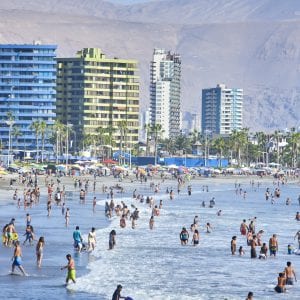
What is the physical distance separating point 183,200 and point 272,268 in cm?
5832

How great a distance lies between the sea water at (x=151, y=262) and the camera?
133ft

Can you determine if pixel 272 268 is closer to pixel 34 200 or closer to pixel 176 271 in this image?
pixel 176 271

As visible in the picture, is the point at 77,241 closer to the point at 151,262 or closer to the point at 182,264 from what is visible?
the point at 151,262


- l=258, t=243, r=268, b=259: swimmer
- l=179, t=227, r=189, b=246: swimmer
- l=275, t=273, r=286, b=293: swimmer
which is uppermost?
l=179, t=227, r=189, b=246: swimmer

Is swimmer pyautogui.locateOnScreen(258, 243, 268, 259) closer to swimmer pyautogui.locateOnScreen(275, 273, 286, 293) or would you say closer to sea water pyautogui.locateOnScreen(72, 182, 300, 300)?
sea water pyautogui.locateOnScreen(72, 182, 300, 300)

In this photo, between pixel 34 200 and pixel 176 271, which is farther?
pixel 34 200

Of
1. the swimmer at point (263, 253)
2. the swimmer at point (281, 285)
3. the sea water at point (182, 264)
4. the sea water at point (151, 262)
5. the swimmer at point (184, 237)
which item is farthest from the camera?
the swimmer at point (184, 237)

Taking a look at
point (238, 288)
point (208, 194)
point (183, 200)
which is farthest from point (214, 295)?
point (208, 194)

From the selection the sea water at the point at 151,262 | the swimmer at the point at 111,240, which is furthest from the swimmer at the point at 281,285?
the swimmer at the point at 111,240

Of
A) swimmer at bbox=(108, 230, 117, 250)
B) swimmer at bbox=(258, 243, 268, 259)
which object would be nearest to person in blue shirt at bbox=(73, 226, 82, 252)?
swimmer at bbox=(108, 230, 117, 250)

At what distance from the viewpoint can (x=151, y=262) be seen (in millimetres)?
49156

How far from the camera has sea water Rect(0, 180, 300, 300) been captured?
40594mm

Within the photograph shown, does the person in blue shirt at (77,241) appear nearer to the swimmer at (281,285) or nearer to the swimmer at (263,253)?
the swimmer at (263,253)

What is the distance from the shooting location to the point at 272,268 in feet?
159
